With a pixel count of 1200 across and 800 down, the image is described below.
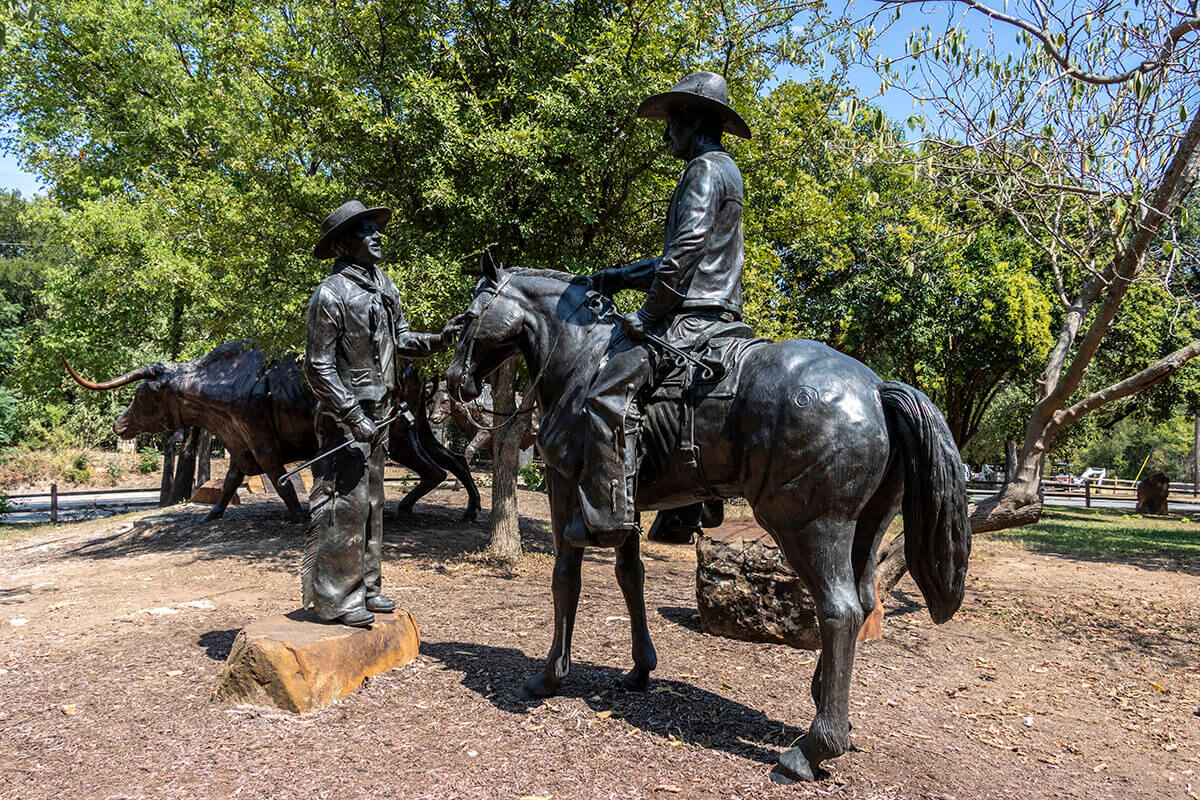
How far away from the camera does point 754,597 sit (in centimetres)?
593

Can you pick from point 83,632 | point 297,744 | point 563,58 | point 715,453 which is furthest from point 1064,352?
point 83,632

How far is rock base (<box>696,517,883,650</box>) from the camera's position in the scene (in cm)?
582

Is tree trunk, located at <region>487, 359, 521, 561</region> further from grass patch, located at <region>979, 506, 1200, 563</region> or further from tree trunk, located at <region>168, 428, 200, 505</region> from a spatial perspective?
tree trunk, located at <region>168, 428, 200, 505</region>

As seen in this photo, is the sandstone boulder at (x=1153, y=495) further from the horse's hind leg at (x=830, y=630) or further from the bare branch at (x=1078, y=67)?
the horse's hind leg at (x=830, y=630)

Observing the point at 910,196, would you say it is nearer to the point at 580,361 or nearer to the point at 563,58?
the point at 563,58

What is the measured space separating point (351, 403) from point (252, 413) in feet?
22.3

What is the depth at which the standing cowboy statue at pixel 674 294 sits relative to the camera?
3.99m

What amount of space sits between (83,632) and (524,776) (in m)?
4.52

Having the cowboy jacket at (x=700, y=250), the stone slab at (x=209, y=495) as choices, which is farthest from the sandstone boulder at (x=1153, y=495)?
the stone slab at (x=209, y=495)

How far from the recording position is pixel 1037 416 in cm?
768

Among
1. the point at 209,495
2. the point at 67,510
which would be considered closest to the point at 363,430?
the point at 209,495

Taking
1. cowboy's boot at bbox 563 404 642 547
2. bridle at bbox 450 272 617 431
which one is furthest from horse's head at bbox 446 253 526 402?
cowboy's boot at bbox 563 404 642 547

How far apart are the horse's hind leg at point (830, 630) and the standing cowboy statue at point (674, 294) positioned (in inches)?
39.4

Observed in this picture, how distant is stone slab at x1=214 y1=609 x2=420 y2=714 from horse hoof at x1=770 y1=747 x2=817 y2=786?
2.60 meters
